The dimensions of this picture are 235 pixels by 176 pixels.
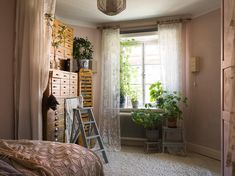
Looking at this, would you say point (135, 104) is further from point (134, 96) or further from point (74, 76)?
point (74, 76)

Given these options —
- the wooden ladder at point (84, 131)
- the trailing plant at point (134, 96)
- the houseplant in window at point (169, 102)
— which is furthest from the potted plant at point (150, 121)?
the wooden ladder at point (84, 131)

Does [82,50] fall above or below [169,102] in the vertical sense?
above

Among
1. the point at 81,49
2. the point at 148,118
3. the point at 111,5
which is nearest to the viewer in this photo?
the point at 111,5

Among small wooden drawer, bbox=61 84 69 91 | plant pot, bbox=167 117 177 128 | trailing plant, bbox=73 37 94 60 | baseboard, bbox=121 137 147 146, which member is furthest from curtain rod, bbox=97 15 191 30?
baseboard, bbox=121 137 147 146

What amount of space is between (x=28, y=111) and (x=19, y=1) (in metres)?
1.39

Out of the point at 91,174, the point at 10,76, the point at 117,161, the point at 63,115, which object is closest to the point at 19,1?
the point at 10,76

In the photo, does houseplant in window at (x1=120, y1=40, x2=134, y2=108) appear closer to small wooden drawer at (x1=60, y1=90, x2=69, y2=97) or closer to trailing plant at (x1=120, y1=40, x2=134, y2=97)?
trailing plant at (x1=120, y1=40, x2=134, y2=97)

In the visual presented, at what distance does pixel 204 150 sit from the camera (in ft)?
12.4

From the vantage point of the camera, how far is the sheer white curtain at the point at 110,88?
14.0 feet

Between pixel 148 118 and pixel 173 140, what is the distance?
1.93 ft

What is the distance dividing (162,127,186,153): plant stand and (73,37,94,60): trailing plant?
79.7 inches

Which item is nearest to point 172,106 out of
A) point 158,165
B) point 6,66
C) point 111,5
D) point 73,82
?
point 158,165

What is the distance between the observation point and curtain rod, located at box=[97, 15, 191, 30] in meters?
4.05

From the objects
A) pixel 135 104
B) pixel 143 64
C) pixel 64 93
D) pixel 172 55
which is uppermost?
pixel 172 55
